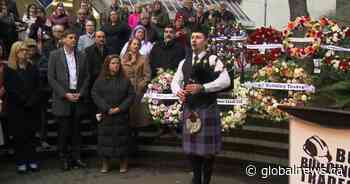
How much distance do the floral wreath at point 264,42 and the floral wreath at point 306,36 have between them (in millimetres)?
200

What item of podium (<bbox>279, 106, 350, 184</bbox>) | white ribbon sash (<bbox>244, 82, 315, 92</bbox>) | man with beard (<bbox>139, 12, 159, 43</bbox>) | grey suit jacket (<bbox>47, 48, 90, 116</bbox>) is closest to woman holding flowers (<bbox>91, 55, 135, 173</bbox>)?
grey suit jacket (<bbox>47, 48, 90, 116</bbox>)

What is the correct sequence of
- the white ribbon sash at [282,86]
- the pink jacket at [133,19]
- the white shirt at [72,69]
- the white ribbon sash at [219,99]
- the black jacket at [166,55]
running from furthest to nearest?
the pink jacket at [133,19] → the black jacket at [166,55] → the white shirt at [72,69] → the white ribbon sash at [219,99] → the white ribbon sash at [282,86]

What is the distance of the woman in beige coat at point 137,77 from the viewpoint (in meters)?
8.20

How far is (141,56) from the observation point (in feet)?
27.4

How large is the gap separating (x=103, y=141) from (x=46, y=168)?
105 cm

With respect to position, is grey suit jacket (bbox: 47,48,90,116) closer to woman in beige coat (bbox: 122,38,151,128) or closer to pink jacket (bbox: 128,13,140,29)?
woman in beige coat (bbox: 122,38,151,128)

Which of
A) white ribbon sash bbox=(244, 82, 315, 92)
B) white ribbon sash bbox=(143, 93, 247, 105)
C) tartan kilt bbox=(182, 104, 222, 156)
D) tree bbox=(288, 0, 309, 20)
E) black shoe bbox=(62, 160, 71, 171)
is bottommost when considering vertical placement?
Answer: black shoe bbox=(62, 160, 71, 171)

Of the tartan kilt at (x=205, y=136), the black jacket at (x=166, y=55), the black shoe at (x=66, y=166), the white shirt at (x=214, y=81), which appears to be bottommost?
the black shoe at (x=66, y=166)

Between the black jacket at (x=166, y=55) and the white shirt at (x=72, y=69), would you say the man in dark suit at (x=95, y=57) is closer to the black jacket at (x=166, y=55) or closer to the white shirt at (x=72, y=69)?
the white shirt at (x=72, y=69)

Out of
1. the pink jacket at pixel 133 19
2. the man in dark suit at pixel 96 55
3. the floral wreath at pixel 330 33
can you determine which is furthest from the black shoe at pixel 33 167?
the floral wreath at pixel 330 33

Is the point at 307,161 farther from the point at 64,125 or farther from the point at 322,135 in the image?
the point at 64,125

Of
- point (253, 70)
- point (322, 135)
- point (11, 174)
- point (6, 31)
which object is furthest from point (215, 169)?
point (6, 31)

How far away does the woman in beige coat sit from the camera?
8203mm

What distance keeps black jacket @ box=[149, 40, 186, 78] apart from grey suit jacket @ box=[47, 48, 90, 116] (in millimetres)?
1105
